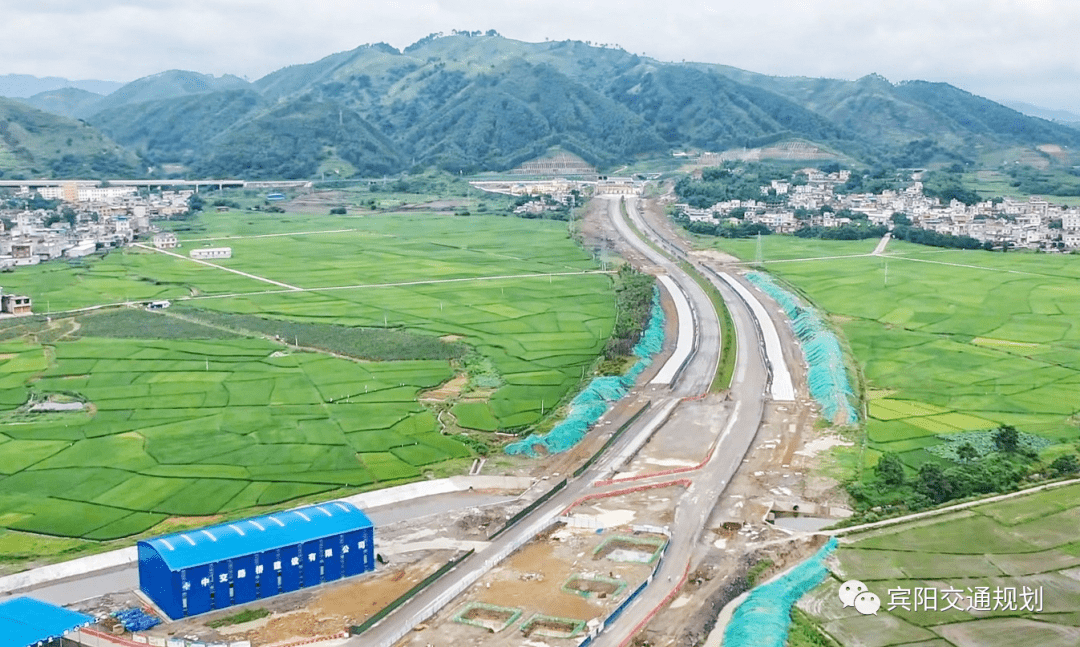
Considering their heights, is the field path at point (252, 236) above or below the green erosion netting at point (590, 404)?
above

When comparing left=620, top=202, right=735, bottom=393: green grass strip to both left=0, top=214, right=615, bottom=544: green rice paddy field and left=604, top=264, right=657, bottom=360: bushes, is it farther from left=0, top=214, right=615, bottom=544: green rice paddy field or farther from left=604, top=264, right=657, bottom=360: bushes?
left=0, top=214, right=615, bottom=544: green rice paddy field

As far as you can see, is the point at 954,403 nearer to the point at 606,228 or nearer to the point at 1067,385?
the point at 1067,385

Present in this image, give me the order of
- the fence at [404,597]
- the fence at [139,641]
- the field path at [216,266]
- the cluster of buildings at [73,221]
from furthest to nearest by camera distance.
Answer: the cluster of buildings at [73,221] < the field path at [216,266] < the fence at [404,597] < the fence at [139,641]

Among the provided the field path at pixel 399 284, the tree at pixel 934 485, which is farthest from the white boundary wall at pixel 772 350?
the tree at pixel 934 485

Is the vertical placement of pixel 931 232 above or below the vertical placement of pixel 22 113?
below

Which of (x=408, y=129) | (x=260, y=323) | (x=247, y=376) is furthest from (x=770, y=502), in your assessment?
(x=408, y=129)

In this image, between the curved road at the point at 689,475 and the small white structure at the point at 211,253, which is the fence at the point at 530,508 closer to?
the curved road at the point at 689,475
